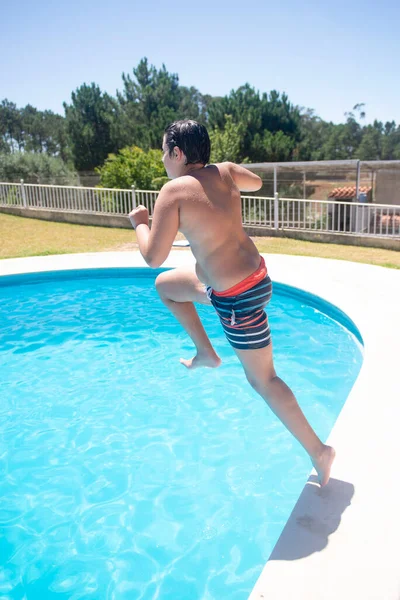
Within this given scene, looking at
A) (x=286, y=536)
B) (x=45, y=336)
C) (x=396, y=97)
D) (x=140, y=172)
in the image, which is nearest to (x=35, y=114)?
(x=396, y=97)

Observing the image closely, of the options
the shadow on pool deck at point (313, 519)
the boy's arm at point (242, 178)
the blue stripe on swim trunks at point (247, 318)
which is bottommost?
the shadow on pool deck at point (313, 519)

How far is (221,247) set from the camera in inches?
82.3

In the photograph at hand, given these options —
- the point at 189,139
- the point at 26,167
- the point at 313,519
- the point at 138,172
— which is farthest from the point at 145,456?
the point at 26,167

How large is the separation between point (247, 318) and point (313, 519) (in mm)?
940

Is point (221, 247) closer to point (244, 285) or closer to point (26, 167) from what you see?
point (244, 285)

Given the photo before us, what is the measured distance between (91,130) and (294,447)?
113 feet

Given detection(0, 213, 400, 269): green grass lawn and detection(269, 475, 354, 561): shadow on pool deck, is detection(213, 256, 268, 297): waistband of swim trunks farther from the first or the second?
detection(0, 213, 400, 269): green grass lawn

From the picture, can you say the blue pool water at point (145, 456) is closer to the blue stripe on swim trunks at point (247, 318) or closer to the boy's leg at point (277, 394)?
the boy's leg at point (277, 394)

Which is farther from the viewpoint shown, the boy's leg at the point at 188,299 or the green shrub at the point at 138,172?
the green shrub at the point at 138,172

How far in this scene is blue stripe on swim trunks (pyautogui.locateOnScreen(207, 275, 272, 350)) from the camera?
212 cm

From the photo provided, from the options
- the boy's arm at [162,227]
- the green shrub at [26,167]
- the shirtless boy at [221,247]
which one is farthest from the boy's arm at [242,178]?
the green shrub at [26,167]

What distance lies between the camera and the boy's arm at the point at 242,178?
88.5 inches

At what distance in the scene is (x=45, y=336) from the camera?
6164mm

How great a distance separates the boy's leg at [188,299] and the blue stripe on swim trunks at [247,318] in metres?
0.28
